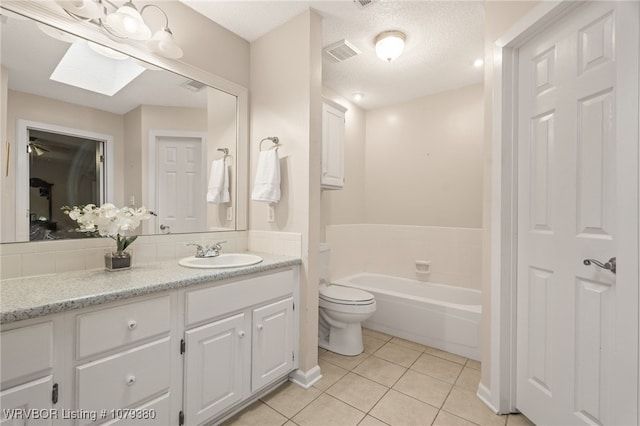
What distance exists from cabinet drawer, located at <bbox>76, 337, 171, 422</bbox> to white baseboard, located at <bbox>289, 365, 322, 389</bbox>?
0.89 m

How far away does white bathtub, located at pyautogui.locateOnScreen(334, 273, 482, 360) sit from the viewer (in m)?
2.28

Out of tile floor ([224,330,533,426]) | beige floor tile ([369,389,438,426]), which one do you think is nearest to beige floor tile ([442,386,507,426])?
tile floor ([224,330,533,426])

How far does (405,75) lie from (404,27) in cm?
76

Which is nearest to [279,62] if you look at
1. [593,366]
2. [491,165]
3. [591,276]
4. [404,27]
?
[404,27]

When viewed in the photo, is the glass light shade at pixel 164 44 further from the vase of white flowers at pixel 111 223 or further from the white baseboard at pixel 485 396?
the white baseboard at pixel 485 396

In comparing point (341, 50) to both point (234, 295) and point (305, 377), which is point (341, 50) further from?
point (305, 377)

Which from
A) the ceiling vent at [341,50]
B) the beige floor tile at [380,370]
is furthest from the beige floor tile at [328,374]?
the ceiling vent at [341,50]

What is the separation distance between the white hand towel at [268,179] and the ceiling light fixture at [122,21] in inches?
31.1

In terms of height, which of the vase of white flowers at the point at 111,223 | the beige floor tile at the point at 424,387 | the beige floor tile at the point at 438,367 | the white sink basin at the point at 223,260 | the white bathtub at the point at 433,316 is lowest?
the beige floor tile at the point at 438,367

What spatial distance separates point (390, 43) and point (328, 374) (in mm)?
2456

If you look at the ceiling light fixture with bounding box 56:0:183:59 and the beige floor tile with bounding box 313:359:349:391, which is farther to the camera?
the beige floor tile with bounding box 313:359:349:391

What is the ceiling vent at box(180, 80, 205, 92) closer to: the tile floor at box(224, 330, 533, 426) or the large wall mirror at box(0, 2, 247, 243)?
the large wall mirror at box(0, 2, 247, 243)

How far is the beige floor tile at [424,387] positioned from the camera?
1755mm

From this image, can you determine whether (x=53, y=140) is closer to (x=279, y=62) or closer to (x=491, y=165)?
(x=279, y=62)
